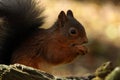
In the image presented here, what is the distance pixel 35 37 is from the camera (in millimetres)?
4227

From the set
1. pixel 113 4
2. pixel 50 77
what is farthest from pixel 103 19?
pixel 50 77

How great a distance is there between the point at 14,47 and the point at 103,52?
17.8ft

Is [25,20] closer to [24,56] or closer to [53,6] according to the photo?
[24,56]

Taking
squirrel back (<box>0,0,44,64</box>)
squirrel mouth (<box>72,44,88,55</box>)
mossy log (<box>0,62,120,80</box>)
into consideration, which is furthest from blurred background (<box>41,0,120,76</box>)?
mossy log (<box>0,62,120,80</box>)

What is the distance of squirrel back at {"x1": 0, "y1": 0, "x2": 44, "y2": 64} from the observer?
4215 mm

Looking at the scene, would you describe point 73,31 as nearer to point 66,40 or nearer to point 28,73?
point 66,40

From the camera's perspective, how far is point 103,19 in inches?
417

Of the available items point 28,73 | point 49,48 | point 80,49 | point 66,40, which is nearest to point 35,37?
point 49,48

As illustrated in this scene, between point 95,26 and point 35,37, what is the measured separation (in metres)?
6.05

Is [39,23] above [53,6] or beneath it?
beneath

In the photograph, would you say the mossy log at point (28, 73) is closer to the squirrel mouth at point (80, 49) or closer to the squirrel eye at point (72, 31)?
the squirrel mouth at point (80, 49)

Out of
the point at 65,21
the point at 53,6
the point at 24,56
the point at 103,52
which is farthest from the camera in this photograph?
the point at 53,6

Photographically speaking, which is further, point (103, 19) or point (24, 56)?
point (103, 19)

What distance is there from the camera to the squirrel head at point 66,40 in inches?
163
